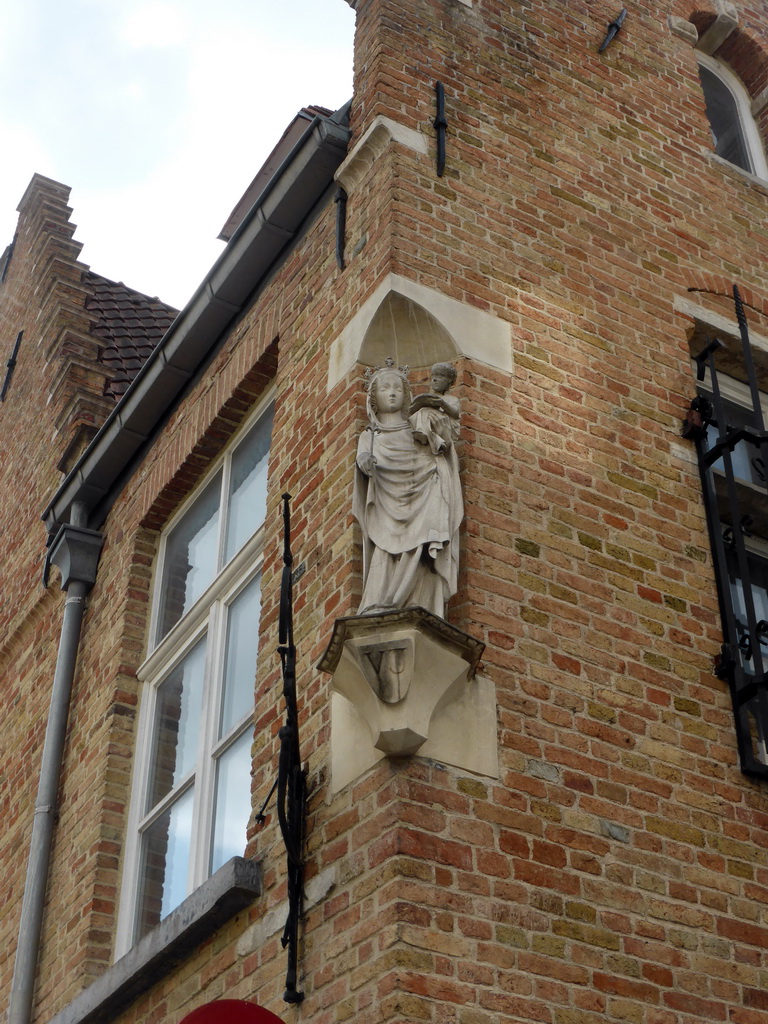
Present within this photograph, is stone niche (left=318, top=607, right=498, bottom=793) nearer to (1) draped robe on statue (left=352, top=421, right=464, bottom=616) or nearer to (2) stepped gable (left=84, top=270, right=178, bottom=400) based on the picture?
(1) draped robe on statue (left=352, top=421, right=464, bottom=616)

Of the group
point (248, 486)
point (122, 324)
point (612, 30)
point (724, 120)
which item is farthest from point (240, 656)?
point (122, 324)

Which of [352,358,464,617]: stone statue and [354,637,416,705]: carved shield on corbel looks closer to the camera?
[354,637,416,705]: carved shield on corbel

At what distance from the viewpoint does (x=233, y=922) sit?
611 centimetres

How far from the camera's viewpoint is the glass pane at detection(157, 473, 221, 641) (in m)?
8.60

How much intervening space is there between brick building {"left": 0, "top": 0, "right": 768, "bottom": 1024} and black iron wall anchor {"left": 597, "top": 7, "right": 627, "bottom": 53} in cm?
7

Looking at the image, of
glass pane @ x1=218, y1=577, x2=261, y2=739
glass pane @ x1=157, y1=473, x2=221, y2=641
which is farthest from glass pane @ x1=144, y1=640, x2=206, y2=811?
glass pane @ x1=157, y1=473, x2=221, y2=641

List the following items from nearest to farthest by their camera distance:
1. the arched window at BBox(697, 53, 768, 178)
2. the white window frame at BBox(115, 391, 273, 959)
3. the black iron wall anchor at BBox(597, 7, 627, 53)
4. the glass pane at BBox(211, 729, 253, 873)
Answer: the glass pane at BBox(211, 729, 253, 873), the white window frame at BBox(115, 391, 273, 959), the black iron wall anchor at BBox(597, 7, 627, 53), the arched window at BBox(697, 53, 768, 178)

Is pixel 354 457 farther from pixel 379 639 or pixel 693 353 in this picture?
pixel 693 353

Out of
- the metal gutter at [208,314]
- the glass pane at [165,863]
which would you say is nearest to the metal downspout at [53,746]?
the metal gutter at [208,314]

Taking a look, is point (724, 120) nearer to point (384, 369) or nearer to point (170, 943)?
point (384, 369)

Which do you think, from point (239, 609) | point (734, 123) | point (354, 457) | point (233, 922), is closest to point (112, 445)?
point (239, 609)

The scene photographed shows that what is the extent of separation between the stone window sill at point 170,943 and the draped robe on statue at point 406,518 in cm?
126

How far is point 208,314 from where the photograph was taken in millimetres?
8805

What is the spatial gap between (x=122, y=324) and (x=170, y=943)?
25.2 ft
